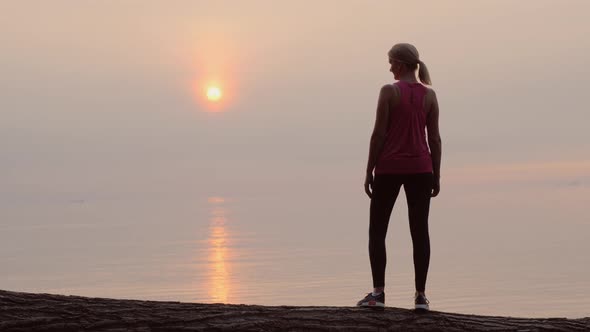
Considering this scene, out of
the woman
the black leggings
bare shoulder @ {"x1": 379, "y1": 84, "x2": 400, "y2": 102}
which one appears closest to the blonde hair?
the woman

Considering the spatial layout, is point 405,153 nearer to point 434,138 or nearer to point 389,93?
point 434,138

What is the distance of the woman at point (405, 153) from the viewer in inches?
373

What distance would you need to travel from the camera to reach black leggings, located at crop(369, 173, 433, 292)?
9.61 m

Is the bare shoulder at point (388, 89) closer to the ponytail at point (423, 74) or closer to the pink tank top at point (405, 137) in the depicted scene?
the pink tank top at point (405, 137)

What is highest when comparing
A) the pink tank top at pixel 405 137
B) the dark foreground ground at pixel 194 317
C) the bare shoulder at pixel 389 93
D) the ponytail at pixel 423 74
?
the ponytail at pixel 423 74

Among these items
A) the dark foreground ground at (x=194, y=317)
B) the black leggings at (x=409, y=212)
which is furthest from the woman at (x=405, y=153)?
the dark foreground ground at (x=194, y=317)

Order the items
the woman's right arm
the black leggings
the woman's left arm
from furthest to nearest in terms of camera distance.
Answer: the woman's right arm, the black leggings, the woman's left arm

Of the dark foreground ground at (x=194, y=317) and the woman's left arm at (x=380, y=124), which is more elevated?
the woman's left arm at (x=380, y=124)

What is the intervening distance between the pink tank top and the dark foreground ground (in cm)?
170

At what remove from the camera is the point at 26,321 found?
30.7 ft

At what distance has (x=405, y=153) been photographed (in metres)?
9.48

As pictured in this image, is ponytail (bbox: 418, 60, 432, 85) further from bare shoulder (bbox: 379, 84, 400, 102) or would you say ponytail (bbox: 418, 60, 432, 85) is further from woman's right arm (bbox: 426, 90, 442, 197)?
bare shoulder (bbox: 379, 84, 400, 102)

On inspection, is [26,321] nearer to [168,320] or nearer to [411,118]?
[168,320]

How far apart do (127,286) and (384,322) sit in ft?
420
